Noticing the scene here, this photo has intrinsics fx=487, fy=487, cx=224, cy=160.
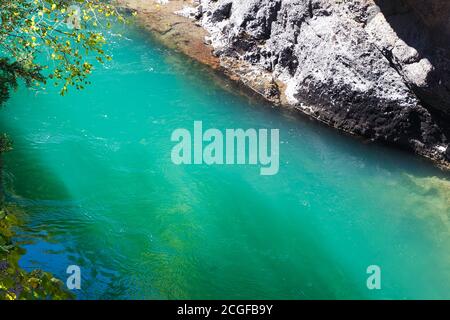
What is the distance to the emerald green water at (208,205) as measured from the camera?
12258mm

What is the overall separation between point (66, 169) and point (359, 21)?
12.4 metres

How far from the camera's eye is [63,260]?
11.9m

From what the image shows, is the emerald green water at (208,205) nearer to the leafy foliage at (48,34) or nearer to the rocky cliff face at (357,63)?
the rocky cliff face at (357,63)

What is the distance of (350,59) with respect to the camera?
18984 millimetres

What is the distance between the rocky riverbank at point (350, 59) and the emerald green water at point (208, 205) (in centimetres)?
104

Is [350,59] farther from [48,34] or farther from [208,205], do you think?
[48,34]

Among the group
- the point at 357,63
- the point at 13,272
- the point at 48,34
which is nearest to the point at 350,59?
the point at 357,63

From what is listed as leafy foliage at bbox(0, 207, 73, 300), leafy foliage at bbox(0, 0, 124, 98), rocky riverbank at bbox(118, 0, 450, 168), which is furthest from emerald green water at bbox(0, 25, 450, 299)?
leafy foliage at bbox(0, 207, 73, 300)

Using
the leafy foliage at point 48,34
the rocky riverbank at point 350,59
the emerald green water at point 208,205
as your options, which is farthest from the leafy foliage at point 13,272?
the rocky riverbank at point 350,59

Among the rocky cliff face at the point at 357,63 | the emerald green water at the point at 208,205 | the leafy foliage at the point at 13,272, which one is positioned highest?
the rocky cliff face at the point at 357,63

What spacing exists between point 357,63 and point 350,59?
349 millimetres

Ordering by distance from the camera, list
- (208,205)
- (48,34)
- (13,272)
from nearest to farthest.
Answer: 1. (13,272)
2. (48,34)
3. (208,205)
